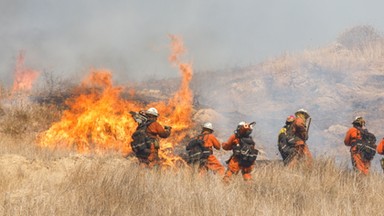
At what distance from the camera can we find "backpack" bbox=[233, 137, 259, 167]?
819 centimetres

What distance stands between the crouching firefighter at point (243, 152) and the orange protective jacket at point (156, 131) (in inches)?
51.6

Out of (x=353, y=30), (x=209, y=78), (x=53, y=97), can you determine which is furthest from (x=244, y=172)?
(x=353, y=30)

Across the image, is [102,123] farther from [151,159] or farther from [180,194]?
[180,194]

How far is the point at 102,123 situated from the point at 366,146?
7.21m

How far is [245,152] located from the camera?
822 centimetres

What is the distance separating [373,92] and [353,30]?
28.3 ft

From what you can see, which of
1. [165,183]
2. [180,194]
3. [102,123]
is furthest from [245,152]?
[102,123]

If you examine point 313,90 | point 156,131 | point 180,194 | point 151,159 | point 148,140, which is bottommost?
point 180,194

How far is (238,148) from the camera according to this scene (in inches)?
331

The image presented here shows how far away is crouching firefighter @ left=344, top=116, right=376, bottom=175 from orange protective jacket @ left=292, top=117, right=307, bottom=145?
46.6 inches

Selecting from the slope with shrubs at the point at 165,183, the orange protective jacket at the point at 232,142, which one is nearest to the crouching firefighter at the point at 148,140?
the slope with shrubs at the point at 165,183

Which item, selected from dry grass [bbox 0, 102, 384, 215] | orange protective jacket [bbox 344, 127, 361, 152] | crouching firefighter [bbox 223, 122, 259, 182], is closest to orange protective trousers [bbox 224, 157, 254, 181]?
A: crouching firefighter [bbox 223, 122, 259, 182]

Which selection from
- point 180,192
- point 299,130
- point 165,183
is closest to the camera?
point 180,192

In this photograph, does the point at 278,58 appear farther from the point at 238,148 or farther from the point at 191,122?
the point at 238,148
